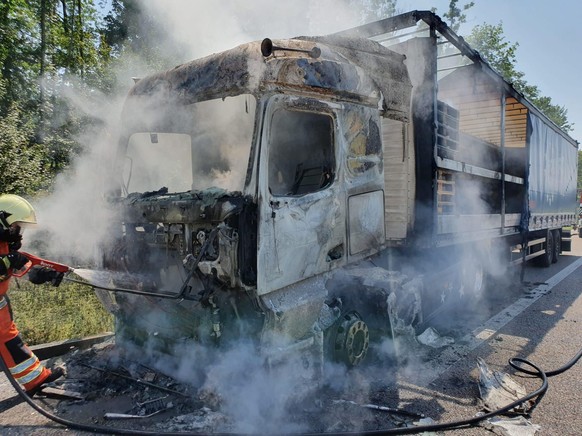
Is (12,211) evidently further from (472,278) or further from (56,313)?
(472,278)

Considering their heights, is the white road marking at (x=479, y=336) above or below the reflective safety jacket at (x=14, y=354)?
below

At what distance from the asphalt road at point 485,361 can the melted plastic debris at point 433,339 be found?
0.06m

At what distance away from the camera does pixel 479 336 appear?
4.99m

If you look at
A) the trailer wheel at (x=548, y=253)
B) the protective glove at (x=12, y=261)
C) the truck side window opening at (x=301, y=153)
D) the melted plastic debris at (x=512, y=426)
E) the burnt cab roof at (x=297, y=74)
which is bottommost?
the melted plastic debris at (x=512, y=426)

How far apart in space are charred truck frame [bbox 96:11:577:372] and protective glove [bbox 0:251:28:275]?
0.68m

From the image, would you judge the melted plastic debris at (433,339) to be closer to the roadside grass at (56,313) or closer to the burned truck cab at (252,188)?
the burned truck cab at (252,188)

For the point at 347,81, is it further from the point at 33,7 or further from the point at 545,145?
the point at 33,7

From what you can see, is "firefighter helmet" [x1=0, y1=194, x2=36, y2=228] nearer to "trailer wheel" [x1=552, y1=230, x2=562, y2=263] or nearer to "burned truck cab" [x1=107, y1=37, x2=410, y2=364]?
"burned truck cab" [x1=107, y1=37, x2=410, y2=364]

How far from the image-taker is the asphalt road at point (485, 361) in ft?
10.1

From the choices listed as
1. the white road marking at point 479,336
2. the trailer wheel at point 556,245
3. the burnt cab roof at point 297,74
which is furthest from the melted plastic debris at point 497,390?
the trailer wheel at point 556,245

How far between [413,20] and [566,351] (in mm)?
3873

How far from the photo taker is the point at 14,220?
3.40 m

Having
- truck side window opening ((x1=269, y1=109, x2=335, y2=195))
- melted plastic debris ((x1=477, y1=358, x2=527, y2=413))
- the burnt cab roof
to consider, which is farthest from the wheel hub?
the burnt cab roof

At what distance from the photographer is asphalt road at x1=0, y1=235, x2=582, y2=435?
3086mm
